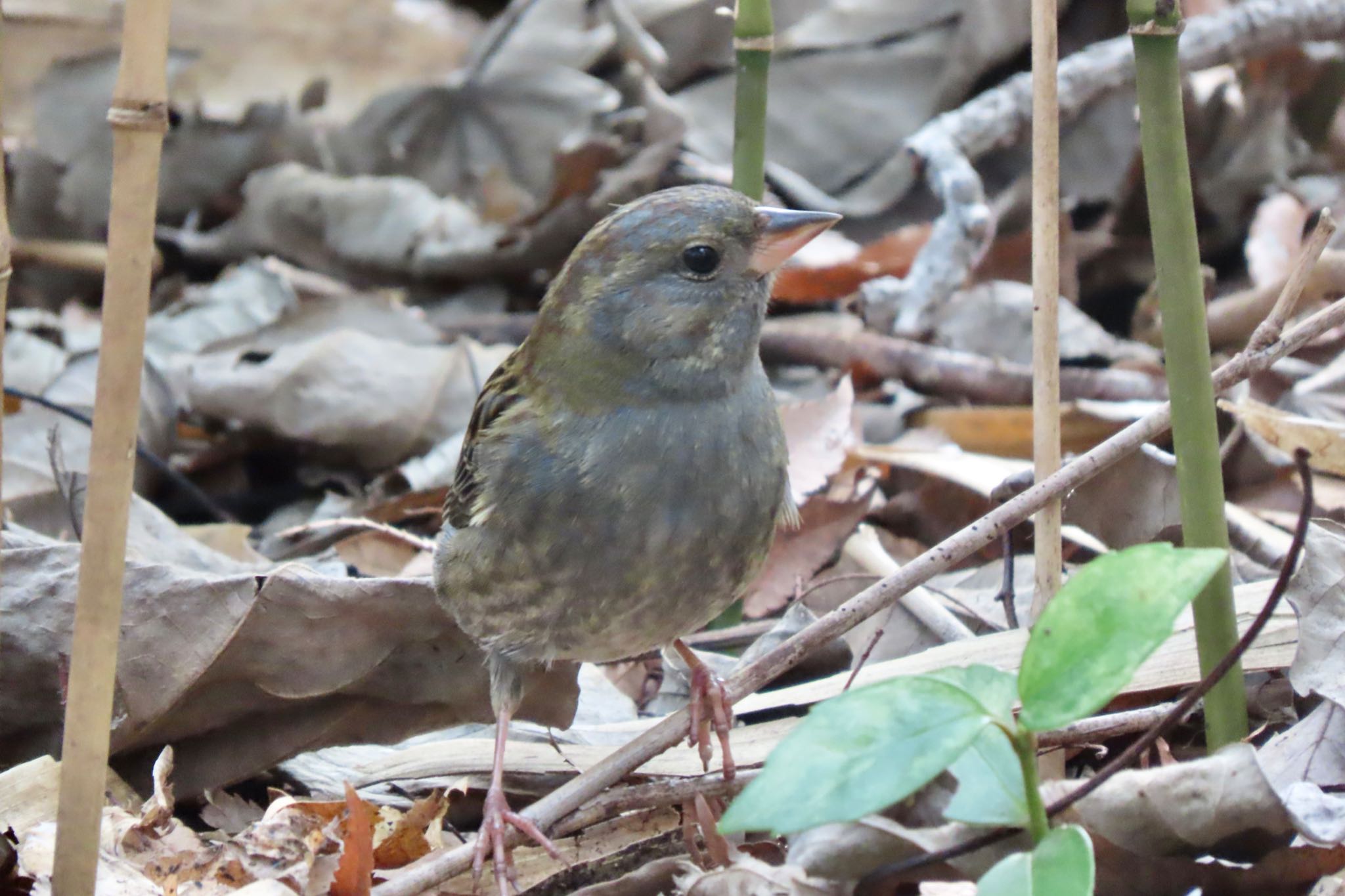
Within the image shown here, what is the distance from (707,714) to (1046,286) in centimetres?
94

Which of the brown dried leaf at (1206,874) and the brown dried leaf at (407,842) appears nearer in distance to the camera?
the brown dried leaf at (1206,874)

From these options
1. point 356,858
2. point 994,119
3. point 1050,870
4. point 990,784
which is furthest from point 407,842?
point 994,119

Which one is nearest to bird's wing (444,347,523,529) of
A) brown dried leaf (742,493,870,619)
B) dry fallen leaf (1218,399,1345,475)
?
brown dried leaf (742,493,870,619)

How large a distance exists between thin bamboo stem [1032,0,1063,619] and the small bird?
47 cm

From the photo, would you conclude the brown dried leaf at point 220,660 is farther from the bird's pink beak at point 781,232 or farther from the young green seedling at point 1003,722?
the young green seedling at point 1003,722

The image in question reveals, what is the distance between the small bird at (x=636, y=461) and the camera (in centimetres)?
262

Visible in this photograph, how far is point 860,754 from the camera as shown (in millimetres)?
1567

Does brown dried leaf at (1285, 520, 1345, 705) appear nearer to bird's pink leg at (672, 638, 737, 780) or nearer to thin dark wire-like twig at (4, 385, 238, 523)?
bird's pink leg at (672, 638, 737, 780)

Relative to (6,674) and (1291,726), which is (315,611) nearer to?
(6,674)

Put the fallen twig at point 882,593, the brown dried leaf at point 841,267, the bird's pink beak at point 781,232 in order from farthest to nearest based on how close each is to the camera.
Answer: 1. the brown dried leaf at point 841,267
2. the bird's pink beak at point 781,232
3. the fallen twig at point 882,593

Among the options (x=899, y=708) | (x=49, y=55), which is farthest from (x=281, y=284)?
(x=899, y=708)

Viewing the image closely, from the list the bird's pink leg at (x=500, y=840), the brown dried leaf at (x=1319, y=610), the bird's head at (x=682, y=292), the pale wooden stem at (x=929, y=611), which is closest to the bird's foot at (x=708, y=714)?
the bird's pink leg at (x=500, y=840)

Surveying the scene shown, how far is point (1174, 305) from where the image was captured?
6.47ft

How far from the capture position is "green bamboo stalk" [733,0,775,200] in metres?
2.62
